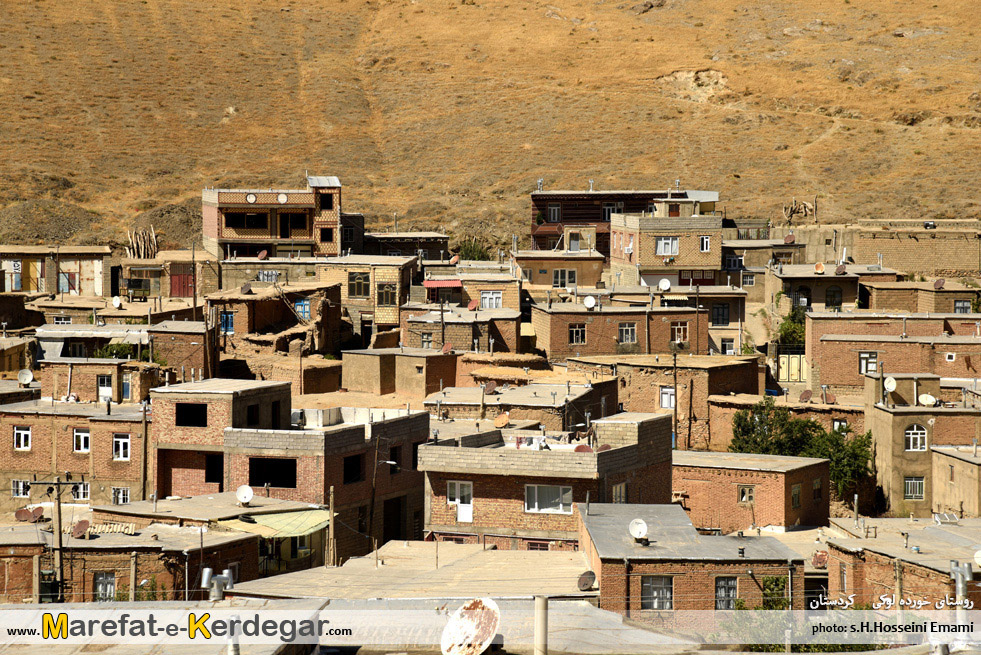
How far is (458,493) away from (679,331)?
2297cm

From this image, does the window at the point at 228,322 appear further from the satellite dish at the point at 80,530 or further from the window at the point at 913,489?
the window at the point at 913,489

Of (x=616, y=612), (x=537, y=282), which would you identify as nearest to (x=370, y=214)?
(x=537, y=282)

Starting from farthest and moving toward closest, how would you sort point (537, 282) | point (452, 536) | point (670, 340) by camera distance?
point (537, 282) → point (670, 340) → point (452, 536)

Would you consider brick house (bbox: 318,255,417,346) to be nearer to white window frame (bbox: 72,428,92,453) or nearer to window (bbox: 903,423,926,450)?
white window frame (bbox: 72,428,92,453)

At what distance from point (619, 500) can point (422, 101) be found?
92843mm

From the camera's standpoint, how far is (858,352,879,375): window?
54.8m

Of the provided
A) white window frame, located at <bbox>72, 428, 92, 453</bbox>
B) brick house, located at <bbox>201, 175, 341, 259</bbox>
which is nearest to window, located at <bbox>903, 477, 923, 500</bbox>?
white window frame, located at <bbox>72, 428, 92, 453</bbox>

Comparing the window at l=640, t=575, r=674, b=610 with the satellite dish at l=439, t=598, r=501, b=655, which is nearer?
the satellite dish at l=439, t=598, r=501, b=655

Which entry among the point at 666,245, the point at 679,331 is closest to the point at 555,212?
the point at 666,245

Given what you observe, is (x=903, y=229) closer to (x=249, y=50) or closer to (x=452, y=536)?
(x=452, y=536)

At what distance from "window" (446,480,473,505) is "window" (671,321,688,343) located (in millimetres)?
22608

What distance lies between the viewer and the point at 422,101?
127062mm

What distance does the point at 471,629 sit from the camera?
22.6m

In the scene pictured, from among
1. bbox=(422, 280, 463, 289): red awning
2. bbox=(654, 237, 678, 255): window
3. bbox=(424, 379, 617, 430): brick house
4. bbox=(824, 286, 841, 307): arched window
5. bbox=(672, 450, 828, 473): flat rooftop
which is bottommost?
bbox=(672, 450, 828, 473): flat rooftop
